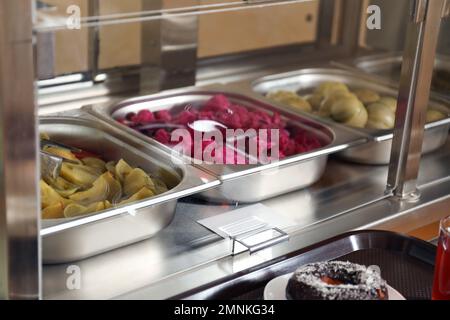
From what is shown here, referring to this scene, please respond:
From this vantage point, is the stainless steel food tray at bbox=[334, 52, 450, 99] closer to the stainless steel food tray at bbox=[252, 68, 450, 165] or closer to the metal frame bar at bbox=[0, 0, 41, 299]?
the stainless steel food tray at bbox=[252, 68, 450, 165]

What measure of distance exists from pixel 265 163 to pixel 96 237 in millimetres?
290

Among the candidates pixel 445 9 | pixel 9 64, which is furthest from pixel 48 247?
pixel 445 9

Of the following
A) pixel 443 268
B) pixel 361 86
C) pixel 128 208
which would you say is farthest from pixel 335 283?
pixel 361 86

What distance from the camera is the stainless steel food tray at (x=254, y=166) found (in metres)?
1.12

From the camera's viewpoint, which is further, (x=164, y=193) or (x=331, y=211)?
(x=331, y=211)

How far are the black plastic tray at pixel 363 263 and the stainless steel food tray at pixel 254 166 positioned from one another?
0.50 ft

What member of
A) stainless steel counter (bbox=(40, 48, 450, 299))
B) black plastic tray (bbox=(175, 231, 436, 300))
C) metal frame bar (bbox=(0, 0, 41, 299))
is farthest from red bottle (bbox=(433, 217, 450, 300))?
metal frame bar (bbox=(0, 0, 41, 299))

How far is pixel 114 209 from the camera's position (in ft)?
3.13

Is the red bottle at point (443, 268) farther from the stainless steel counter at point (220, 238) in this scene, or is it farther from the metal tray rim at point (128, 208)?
the metal tray rim at point (128, 208)

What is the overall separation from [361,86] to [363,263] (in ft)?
2.05

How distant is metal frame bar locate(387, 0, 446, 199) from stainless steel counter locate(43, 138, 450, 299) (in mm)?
37

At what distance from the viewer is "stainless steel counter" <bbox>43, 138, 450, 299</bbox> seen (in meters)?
0.96

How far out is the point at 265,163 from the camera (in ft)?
3.76

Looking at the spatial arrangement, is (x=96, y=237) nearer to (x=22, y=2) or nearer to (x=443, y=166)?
(x=22, y=2)
